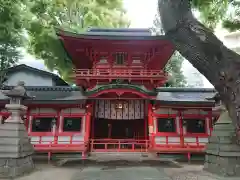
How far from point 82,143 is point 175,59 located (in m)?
17.5

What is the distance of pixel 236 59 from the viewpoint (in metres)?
4.14

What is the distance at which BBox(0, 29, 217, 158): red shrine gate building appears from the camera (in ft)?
40.8

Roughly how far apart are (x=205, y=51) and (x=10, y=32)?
16195 mm

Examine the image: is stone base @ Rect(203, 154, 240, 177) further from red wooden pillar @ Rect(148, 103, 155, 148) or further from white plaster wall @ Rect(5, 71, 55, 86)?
white plaster wall @ Rect(5, 71, 55, 86)

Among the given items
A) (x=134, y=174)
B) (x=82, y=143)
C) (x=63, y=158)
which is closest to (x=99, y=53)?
(x=82, y=143)

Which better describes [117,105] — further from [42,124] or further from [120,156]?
[42,124]

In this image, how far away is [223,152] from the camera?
9117 millimetres

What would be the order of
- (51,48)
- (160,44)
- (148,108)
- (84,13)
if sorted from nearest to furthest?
(160,44) → (148,108) → (51,48) → (84,13)

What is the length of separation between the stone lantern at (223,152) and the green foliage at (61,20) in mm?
14772

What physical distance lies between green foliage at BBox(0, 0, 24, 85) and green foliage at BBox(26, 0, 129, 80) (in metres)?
1.34

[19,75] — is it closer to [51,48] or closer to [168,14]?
[51,48]

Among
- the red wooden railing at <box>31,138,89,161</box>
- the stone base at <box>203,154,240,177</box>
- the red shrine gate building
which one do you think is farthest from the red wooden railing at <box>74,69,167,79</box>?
the stone base at <box>203,154,240,177</box>

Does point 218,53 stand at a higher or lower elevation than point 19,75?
lower

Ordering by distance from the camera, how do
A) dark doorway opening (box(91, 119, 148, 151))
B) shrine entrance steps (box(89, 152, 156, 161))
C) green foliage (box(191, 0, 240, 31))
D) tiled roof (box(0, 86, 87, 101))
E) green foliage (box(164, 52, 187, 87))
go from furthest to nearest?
green foliage (box(164, 52, 187, 87)) → dark doorway opening (box(91, 119, 148, 151)) → tiled roof (box(0, 86, 87, 101)) → shrine entrance steps (box(89, 152, 156, 161)) → green foliage (box(191, 0, 240, 31))
